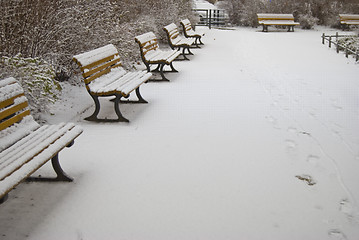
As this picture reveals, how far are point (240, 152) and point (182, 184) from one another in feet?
3.35

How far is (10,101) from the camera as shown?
328cm

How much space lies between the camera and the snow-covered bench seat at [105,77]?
4.95m

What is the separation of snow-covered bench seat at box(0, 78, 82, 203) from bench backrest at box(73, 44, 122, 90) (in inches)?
55.9

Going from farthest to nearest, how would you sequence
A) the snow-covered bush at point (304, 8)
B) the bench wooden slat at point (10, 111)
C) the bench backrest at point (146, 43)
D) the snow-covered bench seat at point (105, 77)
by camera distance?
the snow-covered bush at point (304, 8) < the bench backrest at point (146, 43) < the snow-covered bench seat at point (105, 77) < the bench wooden slat at point (10, 111)

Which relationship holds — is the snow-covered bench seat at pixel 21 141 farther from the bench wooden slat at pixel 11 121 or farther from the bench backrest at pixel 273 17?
the bench backrest at pixel 273 17

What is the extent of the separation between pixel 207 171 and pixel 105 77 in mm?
2624

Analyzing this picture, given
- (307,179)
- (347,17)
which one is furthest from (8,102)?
(347,17)

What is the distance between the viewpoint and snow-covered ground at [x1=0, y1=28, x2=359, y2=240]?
2.87 m

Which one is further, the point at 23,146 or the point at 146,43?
the point at 146,43

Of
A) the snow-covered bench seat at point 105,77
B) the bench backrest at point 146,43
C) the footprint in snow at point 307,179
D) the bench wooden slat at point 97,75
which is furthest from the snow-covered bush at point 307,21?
the footprint in snow at point 307,179

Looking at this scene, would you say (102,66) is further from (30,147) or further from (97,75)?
(30,147)

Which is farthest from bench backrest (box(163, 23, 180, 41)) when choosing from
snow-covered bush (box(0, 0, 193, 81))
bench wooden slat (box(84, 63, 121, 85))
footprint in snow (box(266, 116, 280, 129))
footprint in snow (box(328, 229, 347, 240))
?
footprint in snow (box(328, 229, 347, 240))

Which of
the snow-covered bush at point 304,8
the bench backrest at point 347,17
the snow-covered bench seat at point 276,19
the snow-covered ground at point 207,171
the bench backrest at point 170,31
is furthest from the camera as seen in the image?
the snow-covered bush at point 304,8

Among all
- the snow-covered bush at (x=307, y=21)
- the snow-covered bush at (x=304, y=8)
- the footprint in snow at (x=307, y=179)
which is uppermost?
the snow-covered bush at (x=304, y=8)
